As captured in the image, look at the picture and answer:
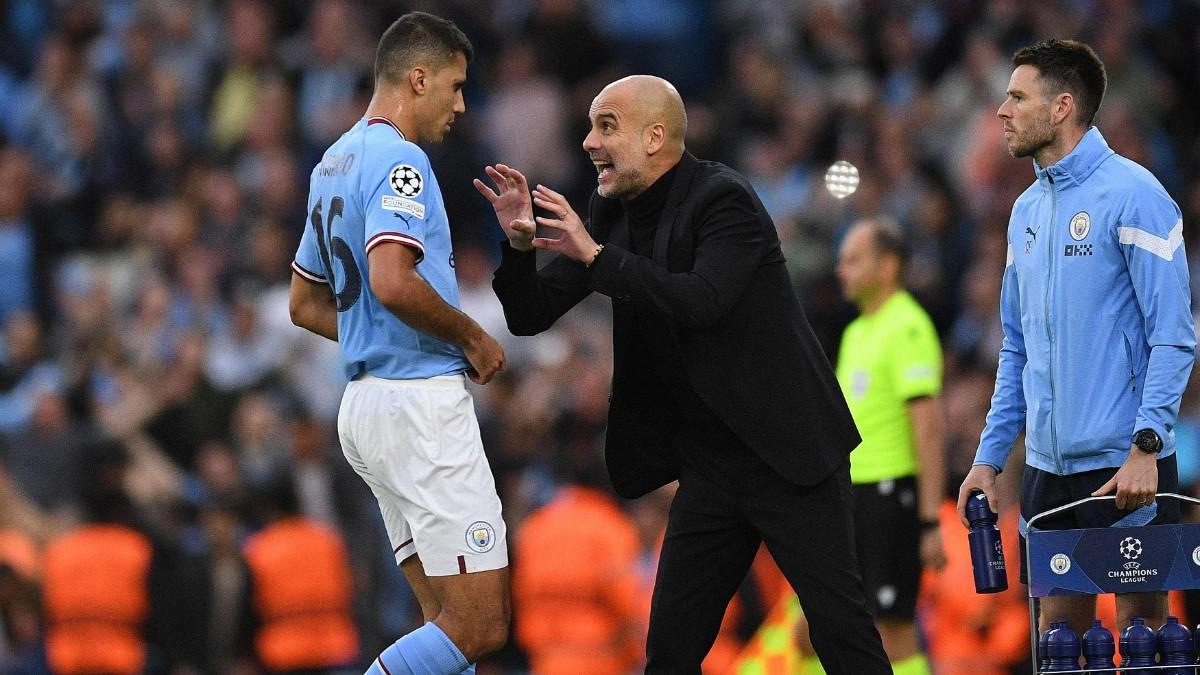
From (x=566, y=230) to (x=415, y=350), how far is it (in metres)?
0.73

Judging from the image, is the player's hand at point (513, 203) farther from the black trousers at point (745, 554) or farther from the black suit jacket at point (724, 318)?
the black trousers at point (745, 554)

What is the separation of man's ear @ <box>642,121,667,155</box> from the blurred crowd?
3.02 meters

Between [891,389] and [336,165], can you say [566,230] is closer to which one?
[336,165]

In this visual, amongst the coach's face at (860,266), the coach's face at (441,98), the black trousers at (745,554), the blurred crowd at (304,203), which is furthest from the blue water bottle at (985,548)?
the blurred crowd at (304,203)

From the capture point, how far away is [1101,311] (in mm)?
5441

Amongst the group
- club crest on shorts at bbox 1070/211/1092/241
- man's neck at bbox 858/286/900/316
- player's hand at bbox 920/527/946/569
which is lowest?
player's hand at bbox 920/527/946/569

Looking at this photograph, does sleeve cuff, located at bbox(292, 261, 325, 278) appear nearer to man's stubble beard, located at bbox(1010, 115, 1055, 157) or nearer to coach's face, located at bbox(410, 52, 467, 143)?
coach's face, located at bbox(410, 52, 467, 143)

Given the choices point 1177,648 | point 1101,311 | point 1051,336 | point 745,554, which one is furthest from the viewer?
point 745,554

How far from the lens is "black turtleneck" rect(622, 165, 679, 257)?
5785 mm

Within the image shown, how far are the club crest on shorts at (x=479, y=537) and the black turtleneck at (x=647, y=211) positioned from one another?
101cm

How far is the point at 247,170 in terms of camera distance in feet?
47.5

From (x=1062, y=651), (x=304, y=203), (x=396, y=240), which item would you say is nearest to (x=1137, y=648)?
(x=1062, y=651)

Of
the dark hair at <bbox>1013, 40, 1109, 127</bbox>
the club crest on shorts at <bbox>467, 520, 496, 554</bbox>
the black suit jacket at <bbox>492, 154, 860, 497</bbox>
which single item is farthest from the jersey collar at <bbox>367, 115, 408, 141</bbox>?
the dark hair at <bbox>1013, 40, 1109, 127</bbox>

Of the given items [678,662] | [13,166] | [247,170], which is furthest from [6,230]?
[678,662]
